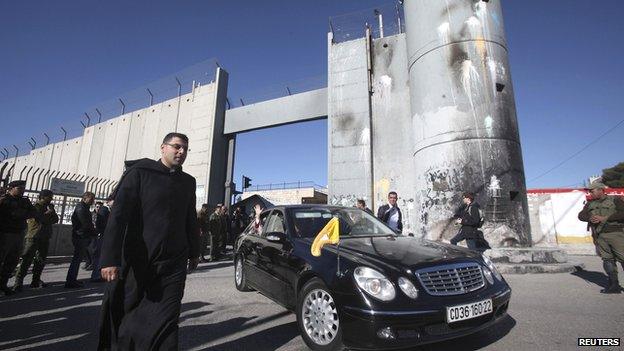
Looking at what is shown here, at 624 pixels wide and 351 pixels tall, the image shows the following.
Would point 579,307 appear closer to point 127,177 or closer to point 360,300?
point 360,300

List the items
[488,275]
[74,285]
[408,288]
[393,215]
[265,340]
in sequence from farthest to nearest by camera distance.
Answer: [393,215]
[74,285]
[265,340]
[488,275]
[408,288]

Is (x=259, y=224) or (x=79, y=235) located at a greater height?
(x=259, y=224)

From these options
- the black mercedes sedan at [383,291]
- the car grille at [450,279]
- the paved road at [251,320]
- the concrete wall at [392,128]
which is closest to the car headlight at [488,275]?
the black mercedes sedan at [383,291]

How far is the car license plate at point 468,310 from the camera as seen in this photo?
271cm

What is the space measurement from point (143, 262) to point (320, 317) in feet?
5.29

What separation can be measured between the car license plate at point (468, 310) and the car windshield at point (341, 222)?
158 centimetres

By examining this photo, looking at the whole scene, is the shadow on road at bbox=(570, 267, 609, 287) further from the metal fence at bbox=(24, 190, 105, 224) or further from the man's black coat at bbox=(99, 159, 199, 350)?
the metal fence at bbox=(24, 190, 105, 224)

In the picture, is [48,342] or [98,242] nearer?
[48,342]

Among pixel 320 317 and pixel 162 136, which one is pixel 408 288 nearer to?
pixel 320 317

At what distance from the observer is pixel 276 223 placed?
4.74m

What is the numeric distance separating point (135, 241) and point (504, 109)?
10279 mm

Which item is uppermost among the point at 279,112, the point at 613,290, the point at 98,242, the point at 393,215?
the point at 279,112

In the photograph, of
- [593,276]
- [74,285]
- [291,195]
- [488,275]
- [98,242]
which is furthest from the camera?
[291,195]

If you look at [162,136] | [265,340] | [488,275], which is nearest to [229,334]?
[265,340]
